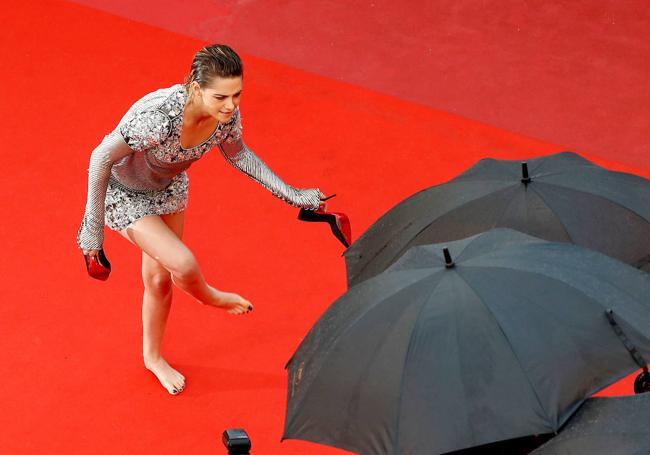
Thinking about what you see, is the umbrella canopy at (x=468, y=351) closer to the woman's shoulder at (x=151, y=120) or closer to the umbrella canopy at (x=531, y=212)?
the umbrella canopy at (x=531, y=212)

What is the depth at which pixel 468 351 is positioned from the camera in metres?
3.26

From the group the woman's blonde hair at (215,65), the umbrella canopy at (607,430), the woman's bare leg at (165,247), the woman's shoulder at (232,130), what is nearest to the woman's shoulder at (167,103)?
the woman's blonde hair at (215,65)

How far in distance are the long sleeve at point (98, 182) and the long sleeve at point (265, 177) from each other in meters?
0.43

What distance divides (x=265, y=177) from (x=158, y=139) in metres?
0.51

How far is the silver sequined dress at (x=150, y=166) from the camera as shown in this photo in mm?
4219

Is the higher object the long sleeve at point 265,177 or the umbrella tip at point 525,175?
the long sleeve at point 265,177

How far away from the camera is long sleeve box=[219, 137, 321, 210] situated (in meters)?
4.51

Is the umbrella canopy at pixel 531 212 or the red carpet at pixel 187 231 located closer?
the umbrella canopy at pixel 531 212

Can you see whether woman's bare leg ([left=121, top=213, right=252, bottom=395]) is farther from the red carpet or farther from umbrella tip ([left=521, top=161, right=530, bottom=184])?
umbrella tip ([left=521, top=161, right=530, bottom=184])

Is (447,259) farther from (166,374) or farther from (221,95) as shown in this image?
(166,374)

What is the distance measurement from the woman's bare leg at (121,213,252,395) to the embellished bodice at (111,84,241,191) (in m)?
0.20

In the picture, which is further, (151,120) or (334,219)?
(334,219)

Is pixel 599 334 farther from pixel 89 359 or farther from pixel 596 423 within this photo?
pixel 89 359

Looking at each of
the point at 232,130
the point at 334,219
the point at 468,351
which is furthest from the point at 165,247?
the point at 468,351
